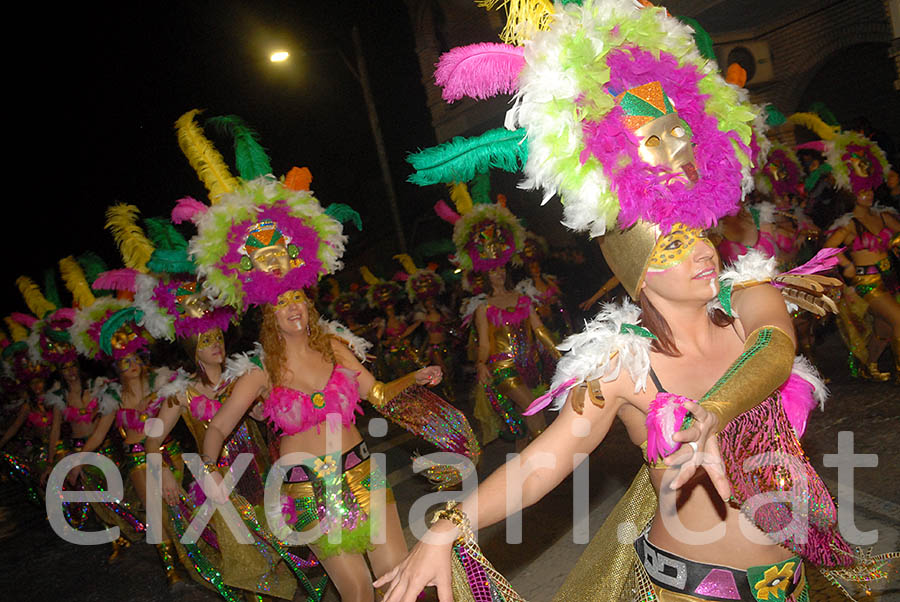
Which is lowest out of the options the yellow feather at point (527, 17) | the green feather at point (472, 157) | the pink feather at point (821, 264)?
the pink feather at point (821, 264)

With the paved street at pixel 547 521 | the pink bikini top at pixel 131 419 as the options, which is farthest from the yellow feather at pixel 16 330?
the pink bikini top at pixel 131 419

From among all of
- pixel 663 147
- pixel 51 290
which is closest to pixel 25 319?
pixel 51 290

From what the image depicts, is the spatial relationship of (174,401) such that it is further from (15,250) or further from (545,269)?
(15,250)

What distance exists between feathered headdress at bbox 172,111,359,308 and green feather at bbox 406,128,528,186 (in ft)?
6.62

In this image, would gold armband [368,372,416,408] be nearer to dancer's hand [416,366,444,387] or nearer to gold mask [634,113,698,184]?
dancer's hand [416,366,444,387]

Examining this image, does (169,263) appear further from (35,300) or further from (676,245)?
(35,300)

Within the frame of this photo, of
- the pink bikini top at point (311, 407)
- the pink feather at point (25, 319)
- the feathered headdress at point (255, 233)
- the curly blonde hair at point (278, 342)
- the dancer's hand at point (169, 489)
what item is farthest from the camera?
the pink feather at point (25, 319)

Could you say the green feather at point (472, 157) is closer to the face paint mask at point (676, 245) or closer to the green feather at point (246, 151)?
the face paint mask at point (676, 245)

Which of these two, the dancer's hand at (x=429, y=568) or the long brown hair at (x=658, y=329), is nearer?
the dancer's hand at (x=429, y=568)

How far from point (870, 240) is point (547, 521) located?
14.1 ft

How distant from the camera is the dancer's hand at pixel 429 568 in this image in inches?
69.4

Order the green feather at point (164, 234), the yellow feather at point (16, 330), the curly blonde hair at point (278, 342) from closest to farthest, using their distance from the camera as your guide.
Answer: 1. the curly blonde hair at point (278, 342)
2. the green feather at point (164, 234)
3. the yellow feather at point (16, 330)

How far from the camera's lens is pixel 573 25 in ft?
6.57

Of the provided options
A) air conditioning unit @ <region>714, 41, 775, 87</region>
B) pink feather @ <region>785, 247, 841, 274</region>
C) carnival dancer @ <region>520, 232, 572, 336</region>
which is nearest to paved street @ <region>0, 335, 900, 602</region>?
pink feather @ <region>785, 247, 841, 274</region>
